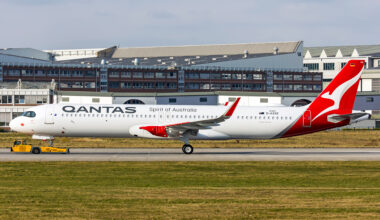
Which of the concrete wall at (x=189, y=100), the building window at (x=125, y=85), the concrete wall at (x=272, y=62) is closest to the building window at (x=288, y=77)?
the concrete wall at (x=272, y=62)

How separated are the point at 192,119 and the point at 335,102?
487 inches

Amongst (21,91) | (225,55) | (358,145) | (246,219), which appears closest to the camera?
(246,219)

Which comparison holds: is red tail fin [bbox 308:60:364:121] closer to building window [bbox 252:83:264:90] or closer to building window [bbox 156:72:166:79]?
building window [bbox 156:72:166:79]

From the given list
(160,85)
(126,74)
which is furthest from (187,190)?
(160,85)

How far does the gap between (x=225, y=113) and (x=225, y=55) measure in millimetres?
147071

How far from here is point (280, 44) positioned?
195 metres

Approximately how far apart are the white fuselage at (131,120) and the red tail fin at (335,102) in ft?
3.06

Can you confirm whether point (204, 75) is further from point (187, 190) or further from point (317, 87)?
point (187, 190)

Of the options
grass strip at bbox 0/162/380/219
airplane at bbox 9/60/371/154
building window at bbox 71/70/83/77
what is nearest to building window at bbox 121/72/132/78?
building window at bbox 71/70/83/77

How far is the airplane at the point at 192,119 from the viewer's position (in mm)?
49562

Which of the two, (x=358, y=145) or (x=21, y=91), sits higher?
(x=21, y=91)

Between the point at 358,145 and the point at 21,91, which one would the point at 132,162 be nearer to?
the point at 358,145

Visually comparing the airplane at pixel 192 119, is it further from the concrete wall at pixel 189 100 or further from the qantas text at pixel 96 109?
the concrete wall at pixel 189 100

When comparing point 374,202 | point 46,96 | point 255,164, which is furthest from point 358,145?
point 46,96
